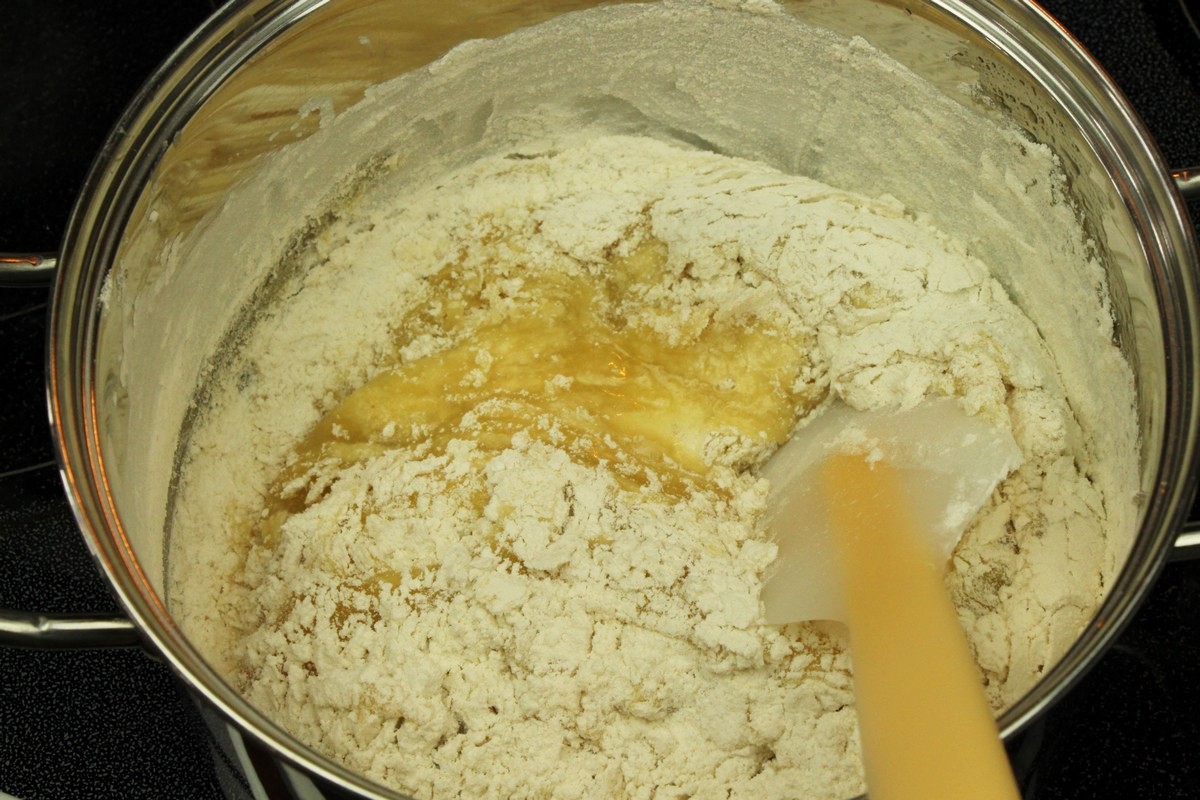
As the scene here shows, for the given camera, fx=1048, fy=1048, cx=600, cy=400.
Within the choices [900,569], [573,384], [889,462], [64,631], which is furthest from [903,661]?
[64,631]

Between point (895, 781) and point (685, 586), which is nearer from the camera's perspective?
point (895, 781)

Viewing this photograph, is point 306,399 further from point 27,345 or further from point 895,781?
point 895,781

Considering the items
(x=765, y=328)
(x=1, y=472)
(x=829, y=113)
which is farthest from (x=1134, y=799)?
(x=1, y=472)

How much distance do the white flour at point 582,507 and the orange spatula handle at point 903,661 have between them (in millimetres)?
94

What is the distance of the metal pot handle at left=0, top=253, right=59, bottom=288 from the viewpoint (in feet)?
3.21

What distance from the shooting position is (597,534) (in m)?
1.05

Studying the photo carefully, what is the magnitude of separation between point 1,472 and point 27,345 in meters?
0.15

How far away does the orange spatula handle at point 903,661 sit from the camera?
73cm

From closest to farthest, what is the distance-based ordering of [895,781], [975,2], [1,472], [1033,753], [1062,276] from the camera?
[895,781], [1033,753], [975,2], [1062,276], [1,472]

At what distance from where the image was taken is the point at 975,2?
40.1 inches

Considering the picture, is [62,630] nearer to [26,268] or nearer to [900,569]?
[26,268]

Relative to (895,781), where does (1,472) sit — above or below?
above

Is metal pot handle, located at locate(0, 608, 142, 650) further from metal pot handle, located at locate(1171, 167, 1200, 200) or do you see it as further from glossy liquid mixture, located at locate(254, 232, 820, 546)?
metal pot handle, located at locate(1171, 167, 1200, 200)

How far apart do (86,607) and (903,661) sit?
88cm
